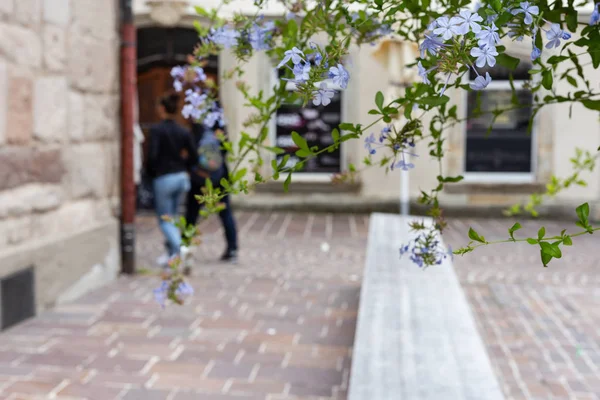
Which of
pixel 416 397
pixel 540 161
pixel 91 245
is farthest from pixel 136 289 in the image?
pixel 540 161

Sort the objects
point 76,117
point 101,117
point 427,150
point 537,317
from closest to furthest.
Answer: point 537,317
point 76,117
point 101,117
point 427,150

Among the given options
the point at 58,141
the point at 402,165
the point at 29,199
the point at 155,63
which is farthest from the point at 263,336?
the point at 155,63

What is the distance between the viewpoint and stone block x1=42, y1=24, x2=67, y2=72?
6.09 meters

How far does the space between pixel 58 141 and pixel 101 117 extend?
88 centimetres

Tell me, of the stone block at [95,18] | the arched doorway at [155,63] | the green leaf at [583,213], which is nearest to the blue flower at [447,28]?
the green leaf at [583,213]

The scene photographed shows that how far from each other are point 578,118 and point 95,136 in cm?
863

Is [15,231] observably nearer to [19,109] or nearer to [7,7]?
[19,109]

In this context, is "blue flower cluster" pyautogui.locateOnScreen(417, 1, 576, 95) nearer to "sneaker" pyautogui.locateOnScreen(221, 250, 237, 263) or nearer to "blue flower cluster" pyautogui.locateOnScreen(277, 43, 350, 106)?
"blue flower cluster" pyautogui.locateOnScreen(277, 43, 350, 106)

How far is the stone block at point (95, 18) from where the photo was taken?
665cm

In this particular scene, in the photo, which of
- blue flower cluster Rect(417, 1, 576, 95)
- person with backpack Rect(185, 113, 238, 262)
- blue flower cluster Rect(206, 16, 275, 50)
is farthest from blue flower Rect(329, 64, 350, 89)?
person with backpack Rect(185, 113, 238, 262)

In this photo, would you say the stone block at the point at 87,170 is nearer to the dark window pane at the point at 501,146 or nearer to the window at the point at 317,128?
the window at the point at 317,128

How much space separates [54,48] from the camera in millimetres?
6211

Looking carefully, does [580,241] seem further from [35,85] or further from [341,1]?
[341,1]

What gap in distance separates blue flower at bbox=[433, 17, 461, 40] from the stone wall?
469cm
